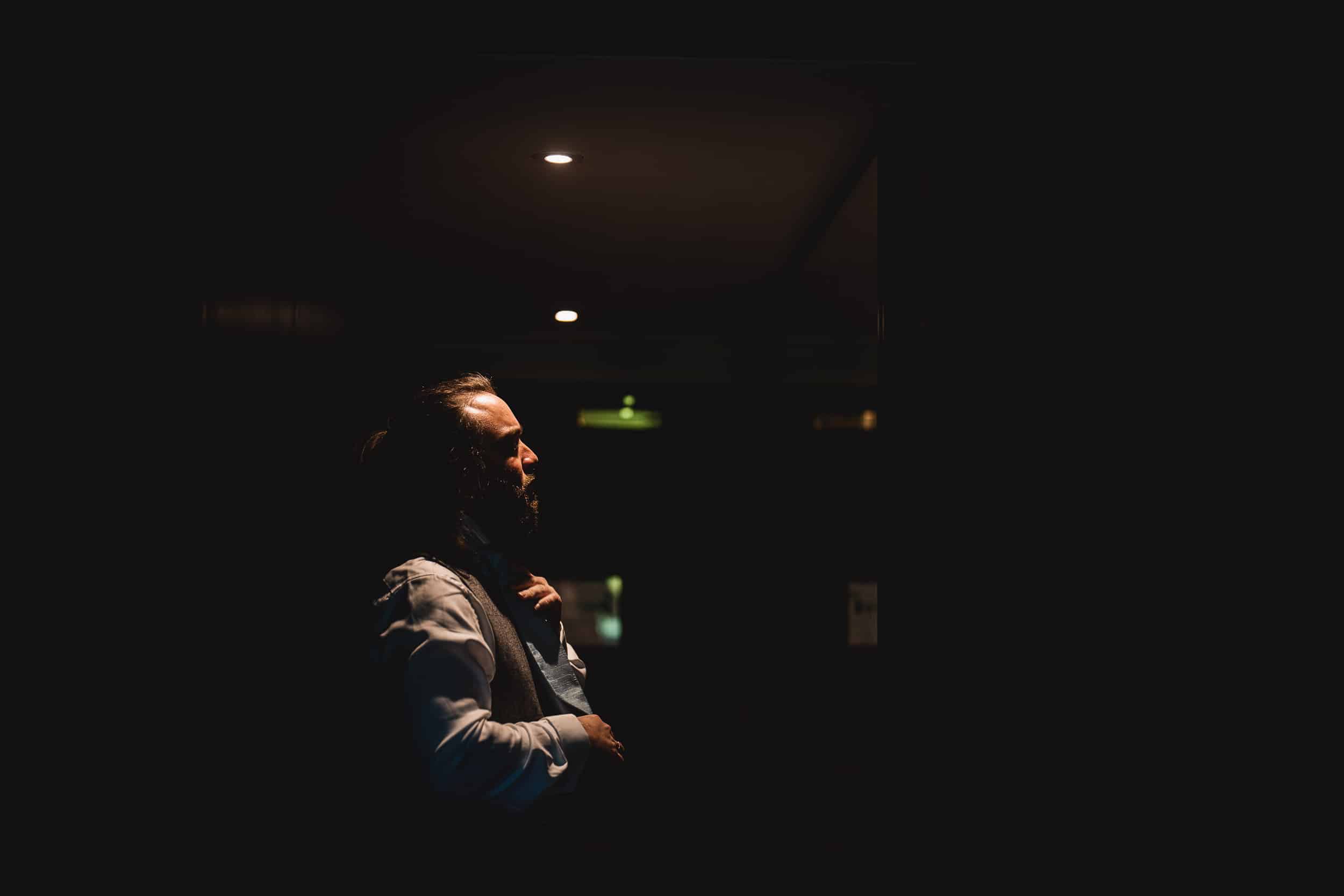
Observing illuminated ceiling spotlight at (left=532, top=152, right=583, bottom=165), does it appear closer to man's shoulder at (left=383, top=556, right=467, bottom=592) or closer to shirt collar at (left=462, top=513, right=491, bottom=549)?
shirt collar at (left=462, top=513, right=491, bottom=549)

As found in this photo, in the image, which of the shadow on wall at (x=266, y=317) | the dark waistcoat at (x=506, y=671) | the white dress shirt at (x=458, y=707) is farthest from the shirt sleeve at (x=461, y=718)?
the shadow on wall at (x=266, y=317)

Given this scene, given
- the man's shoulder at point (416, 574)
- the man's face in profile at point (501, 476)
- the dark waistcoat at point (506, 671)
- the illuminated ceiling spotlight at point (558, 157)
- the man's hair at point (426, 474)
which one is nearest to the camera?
the man's shoulder at point (416, 574)

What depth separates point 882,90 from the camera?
211 cm

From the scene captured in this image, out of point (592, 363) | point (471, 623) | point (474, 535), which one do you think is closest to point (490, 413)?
point (474, 535)

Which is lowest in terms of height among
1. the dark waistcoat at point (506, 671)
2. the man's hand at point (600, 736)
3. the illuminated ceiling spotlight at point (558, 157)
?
the man's hand at point (600, 736)

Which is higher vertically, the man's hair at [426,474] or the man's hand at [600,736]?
the man's hair at [426,474]

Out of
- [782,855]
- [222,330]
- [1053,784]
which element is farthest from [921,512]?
[782,855]

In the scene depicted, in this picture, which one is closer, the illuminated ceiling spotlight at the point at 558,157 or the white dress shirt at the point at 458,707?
the white dress shirt at the point at 458,707

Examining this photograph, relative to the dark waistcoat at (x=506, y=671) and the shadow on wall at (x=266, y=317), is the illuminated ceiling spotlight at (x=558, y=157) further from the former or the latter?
the dark waistcoat at (x=506, y=671)

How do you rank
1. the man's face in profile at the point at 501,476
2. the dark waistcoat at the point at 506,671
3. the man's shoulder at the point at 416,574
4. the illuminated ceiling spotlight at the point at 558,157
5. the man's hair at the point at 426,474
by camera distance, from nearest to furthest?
the man's shoulder at the point at 416,574 < the dark waistcoat at the point at 506,671 < the man's hair at the point at 426,474 < the man's face in profile at the point at 501,476 < the illuminated ceiling spotlight at the point at 558,157

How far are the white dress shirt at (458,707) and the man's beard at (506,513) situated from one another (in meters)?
0.29

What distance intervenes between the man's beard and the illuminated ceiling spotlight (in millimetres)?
1150

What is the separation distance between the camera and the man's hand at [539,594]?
1827 millimetres

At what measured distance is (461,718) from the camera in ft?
4.73
